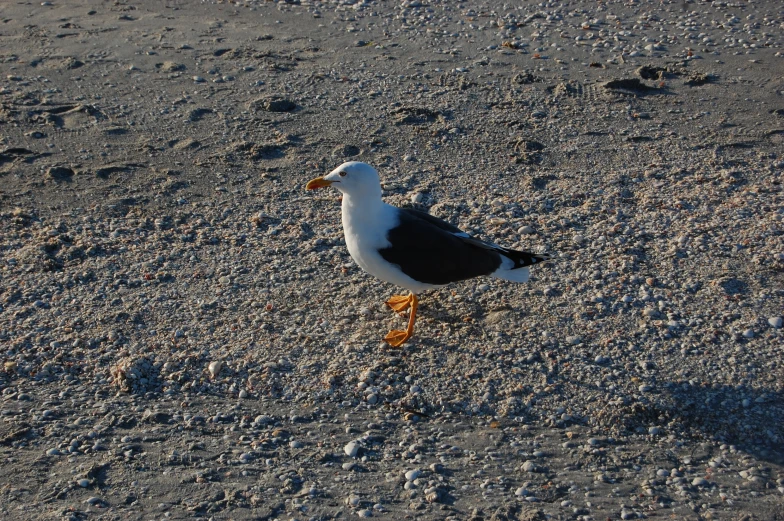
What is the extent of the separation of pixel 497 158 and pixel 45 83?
5074mm

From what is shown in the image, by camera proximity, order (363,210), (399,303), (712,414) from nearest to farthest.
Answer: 1. (712,414)
2. (363,210)
3. (399,303)

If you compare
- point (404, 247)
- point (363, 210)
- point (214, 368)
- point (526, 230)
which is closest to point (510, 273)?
point (404, 247)

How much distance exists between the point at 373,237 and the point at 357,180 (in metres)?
0.38

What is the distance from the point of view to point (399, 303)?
5.73 metres

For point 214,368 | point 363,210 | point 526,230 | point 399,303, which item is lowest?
point 214,368

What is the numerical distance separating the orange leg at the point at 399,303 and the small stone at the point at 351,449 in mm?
1394

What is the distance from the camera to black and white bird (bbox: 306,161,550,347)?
5117 mm

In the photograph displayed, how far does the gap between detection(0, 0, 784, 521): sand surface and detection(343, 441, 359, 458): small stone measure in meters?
0.02

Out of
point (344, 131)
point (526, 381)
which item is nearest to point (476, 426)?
point (526, 381)

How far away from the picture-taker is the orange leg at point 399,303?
5.68 m

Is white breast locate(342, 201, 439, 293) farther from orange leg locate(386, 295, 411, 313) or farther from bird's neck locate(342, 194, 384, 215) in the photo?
orange leg locate(386, 295, 411, 313)

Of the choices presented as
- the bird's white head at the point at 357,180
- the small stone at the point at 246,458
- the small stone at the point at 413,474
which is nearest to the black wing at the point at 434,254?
the bird's white head at the point at 357,180

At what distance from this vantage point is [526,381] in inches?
193

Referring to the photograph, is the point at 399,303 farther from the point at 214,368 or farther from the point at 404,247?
the point at 214,368
